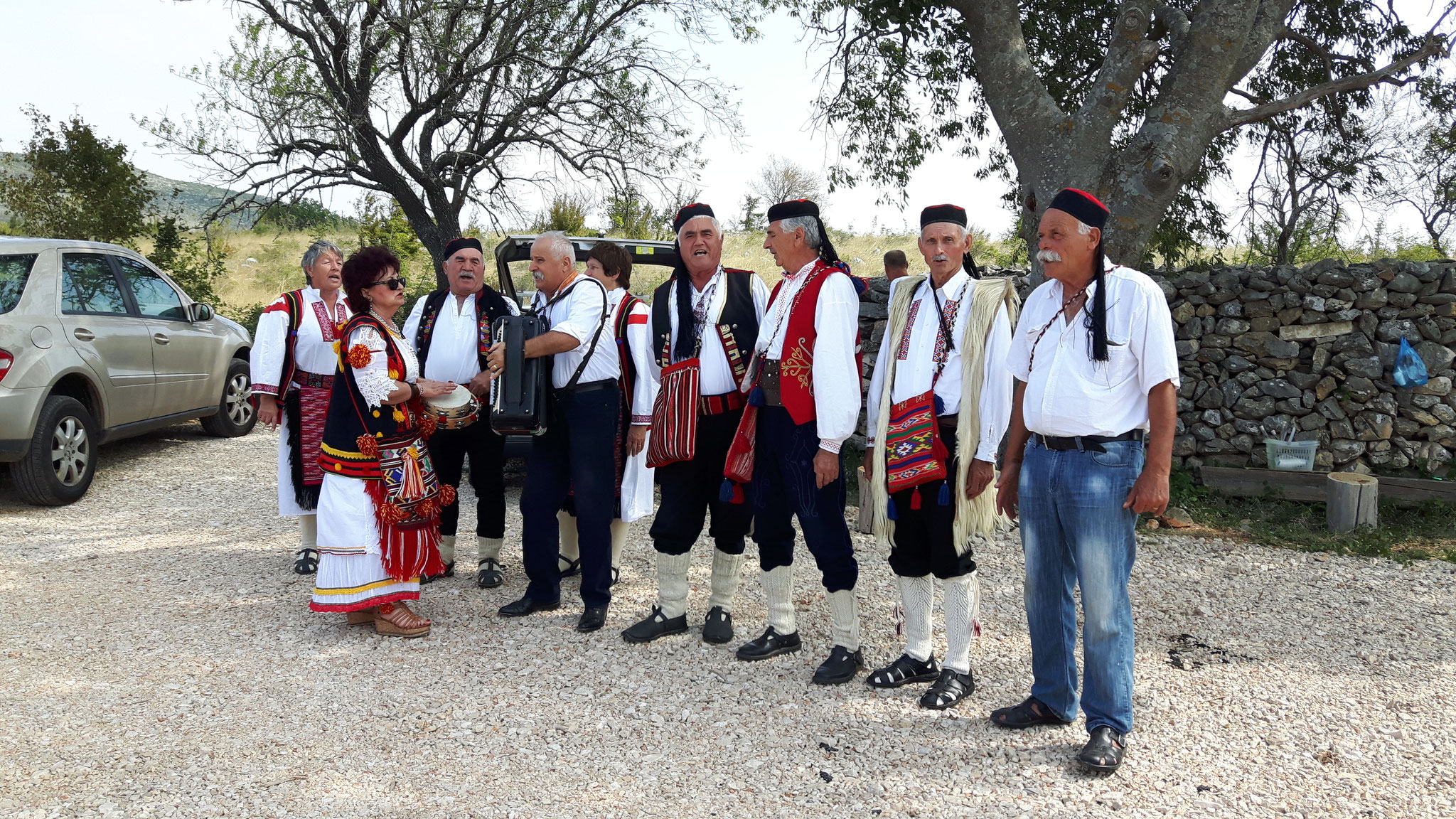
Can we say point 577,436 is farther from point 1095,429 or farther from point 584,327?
point 1095,429

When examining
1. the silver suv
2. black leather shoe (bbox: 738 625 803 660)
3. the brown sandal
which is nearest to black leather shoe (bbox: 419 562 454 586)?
the brown sandal

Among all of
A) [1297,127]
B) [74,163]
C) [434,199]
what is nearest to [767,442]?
[1297,127]

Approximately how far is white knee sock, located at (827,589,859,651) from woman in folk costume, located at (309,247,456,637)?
195cm

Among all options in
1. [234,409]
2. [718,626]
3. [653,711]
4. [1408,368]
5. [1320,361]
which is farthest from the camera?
[234,409]

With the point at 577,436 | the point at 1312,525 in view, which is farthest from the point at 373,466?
the point at 1312,525

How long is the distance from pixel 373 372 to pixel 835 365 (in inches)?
81.5

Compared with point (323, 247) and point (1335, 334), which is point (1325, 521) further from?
point (323, 247)

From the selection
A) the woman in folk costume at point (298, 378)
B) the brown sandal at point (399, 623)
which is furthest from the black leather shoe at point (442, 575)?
the brown sandal at point (399, 623)

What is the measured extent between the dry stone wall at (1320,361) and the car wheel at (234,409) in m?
7.59

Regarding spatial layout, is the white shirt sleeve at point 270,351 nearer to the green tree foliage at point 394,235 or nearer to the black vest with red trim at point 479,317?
the black vest with red trim at point 479,317

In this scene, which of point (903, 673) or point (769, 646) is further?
point (769, 646)

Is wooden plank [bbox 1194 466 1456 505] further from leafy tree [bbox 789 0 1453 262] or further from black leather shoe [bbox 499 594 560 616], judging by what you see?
black leather shoe [bbox 499 594 560 616]

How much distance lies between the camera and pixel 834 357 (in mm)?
3822

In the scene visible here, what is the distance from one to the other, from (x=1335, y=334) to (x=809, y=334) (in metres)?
6.08
